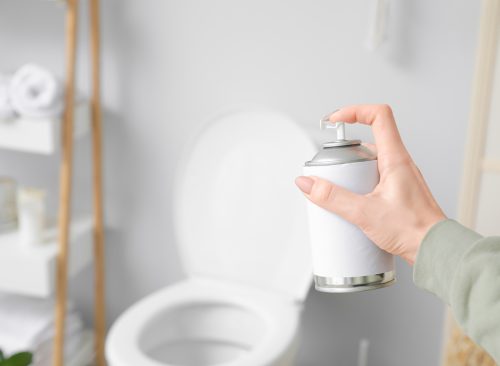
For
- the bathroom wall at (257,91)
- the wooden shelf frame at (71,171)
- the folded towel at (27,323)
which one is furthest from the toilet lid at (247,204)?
the folded towel at (27,323)

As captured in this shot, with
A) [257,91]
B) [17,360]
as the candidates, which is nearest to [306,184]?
[17,360]

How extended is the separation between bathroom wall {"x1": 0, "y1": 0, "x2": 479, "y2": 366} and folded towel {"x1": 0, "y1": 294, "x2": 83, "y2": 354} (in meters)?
0.19

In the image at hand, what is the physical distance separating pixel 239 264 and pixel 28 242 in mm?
558

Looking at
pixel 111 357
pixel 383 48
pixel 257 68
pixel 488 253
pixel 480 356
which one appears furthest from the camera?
pixel 257 68

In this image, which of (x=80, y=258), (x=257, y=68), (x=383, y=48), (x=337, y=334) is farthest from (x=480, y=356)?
(x=80, y=258)

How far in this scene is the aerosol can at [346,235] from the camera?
66 cm

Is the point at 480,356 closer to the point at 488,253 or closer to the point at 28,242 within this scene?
the point at 488,253

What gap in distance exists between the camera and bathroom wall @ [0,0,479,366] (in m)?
1.45

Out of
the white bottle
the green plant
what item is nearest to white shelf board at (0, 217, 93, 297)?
the white bottle

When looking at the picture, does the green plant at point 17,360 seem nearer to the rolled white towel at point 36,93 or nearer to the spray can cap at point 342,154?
the spray can cap at point 342,154

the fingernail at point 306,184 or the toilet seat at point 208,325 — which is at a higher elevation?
the fingernail at point 306,184

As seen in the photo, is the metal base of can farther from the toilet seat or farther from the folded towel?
the folded towel

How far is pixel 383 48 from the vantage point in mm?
1454

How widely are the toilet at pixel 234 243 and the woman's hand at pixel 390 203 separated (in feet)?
2.33
